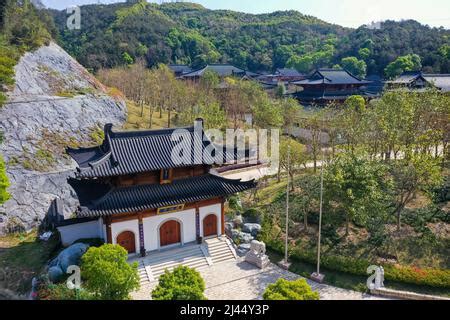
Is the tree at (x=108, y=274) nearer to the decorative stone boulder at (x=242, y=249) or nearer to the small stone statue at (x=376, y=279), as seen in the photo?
the decorative stone boulder at (x=242, y=249)

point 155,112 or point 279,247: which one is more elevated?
point 155,112

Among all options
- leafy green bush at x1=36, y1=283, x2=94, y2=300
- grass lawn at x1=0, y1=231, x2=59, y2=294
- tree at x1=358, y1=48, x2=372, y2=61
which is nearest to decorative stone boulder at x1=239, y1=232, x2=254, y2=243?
leafy green bush at x1=36, y1=283, x2=94, y2=300

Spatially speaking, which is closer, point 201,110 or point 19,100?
point 19,100

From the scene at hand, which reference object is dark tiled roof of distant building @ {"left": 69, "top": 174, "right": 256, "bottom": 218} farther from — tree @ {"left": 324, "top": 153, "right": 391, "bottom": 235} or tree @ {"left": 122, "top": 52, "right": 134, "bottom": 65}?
tree @ {"left": 122, "top": 52, "right": 134, "bottom": 65}

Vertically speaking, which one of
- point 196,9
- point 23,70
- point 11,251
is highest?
point 196,9

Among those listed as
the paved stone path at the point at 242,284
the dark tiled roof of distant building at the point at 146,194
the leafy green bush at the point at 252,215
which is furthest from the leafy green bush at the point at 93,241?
the leafy green bush at the point at 252,215

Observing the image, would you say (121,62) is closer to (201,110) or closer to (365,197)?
(201,110)

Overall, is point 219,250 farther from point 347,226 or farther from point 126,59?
point 126,59

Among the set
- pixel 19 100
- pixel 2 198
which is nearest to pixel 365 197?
pixel 2 198
